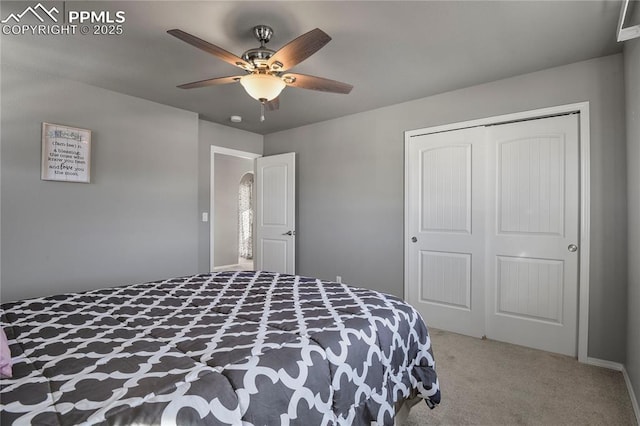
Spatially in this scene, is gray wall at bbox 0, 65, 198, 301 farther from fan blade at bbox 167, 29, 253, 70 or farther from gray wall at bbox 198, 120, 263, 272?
fan blade at bbox 167, 29, 253, 70

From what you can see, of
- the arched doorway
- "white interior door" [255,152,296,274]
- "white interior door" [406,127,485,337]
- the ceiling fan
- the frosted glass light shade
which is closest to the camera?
the ceiling fan

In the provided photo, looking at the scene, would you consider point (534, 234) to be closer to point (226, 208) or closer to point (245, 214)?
point (226, 208)

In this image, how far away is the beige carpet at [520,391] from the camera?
1.92 m

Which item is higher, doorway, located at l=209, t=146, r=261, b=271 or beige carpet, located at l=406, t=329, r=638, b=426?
doorway, located at l=209, t=146, r=261, b=271

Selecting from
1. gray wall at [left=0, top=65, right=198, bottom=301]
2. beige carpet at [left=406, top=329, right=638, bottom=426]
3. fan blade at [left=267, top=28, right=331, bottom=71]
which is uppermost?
fan blade at [left=267, top=28, right=331, bottom=71]

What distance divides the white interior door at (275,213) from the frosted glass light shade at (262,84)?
2.28 m

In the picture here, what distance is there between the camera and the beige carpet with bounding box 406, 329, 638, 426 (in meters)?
1.92

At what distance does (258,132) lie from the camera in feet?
16.2

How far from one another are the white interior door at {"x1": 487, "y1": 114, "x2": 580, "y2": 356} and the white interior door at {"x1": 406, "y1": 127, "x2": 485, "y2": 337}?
13cm

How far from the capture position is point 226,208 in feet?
24.5

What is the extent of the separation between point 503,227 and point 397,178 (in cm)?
117

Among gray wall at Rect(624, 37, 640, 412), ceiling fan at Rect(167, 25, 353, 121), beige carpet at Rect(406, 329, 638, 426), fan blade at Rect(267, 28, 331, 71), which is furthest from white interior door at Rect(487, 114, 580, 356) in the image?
fan blade at Rect(267, 28, 331, 71)

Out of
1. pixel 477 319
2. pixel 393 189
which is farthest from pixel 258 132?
pixel 477 319

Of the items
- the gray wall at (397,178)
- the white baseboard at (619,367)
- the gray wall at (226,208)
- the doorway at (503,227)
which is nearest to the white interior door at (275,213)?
the gray wall at (397,178)
